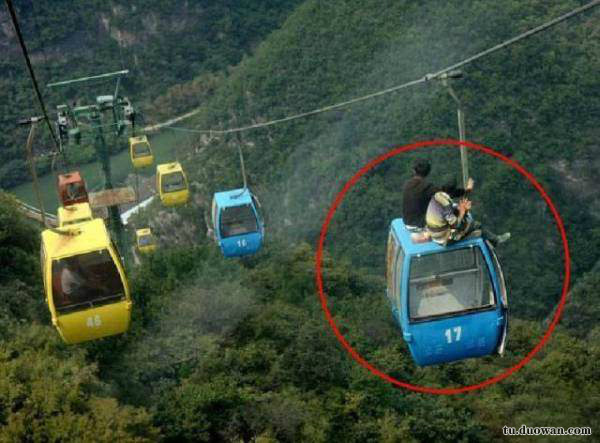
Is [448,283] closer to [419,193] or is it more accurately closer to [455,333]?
[455,333]

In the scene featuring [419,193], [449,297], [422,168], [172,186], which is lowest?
[172,186]

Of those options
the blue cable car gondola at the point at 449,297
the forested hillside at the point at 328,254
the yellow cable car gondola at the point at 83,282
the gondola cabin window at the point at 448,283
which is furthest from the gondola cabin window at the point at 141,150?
the gondola cabin window at the point at 448,283

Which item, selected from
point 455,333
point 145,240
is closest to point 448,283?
point 455,333

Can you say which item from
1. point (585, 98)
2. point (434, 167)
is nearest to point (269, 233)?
point (434, 167)

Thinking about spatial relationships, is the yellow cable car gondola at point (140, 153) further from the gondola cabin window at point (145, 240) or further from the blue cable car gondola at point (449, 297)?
the blue cable car gondola at point (449, 297)

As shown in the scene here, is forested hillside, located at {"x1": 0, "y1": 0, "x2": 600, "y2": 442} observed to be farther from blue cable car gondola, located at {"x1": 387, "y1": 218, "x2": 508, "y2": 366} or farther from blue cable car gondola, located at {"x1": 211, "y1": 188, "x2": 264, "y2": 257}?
blue cable car gondola, located at {"x1": 211, "y1": 188, "x2": 264, "y2": 257}

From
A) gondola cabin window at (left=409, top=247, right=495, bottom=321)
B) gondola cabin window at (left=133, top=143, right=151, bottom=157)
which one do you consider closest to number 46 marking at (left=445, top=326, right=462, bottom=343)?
gondola cabin window at (left=409, top=247, right=495, bottom=321)
